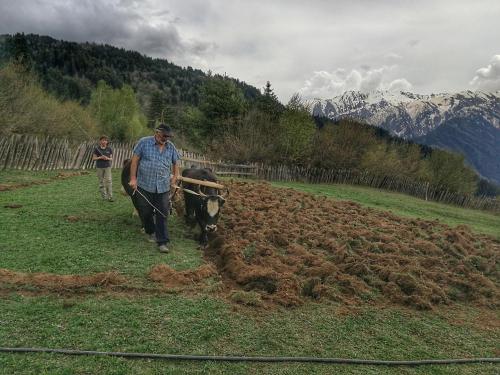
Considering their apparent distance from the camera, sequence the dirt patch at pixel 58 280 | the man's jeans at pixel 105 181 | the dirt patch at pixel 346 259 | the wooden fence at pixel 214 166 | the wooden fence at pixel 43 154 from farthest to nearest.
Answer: the wooden fence at pixel 214 166, the wooden fence at pixel 43 154, the man's jeans at pixel 105 181, the dirt patch at pixel 346 259, the dirt patch at pixel 58 280

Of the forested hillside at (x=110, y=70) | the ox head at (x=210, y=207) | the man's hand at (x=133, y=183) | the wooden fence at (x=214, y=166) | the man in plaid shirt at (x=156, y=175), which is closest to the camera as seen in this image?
the man's hand at (x=133, y=183)

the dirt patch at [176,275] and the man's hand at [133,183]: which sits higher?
the man's hand at [133,183]

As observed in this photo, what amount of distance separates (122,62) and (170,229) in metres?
136

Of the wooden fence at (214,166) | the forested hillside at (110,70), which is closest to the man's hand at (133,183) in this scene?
the wooden fence at (214,166)

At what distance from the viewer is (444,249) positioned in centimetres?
925

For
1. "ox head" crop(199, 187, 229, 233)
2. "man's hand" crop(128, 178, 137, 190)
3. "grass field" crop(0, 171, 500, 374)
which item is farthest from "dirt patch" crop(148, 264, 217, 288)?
"ox head" crop(199, 187, 229, 233)

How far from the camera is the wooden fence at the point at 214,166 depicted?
16686 millimetres

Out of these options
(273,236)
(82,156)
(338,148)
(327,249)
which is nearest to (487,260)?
(327,249)

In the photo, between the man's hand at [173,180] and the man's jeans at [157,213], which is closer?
the man's jeans at [157,213]

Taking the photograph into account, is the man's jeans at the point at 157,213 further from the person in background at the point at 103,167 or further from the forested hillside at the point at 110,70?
the forested hillside at the point at 110,70

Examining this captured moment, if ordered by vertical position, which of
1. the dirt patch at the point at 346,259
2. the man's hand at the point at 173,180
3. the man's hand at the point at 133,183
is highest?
the man's hand at the point at 173,180

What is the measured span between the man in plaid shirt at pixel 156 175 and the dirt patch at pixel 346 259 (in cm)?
118

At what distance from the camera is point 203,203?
820cm

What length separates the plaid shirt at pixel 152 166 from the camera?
7.10 m
